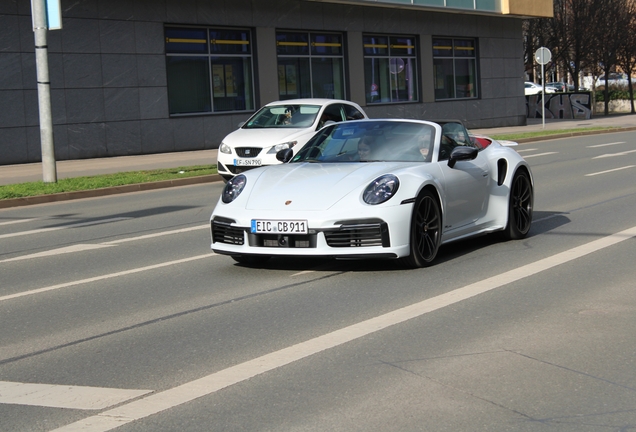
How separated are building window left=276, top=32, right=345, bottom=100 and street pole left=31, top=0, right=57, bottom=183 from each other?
48.1 ft

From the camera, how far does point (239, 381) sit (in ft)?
16.9

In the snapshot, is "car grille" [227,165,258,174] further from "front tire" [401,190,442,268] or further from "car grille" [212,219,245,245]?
"front tire" [401,190,442,268]

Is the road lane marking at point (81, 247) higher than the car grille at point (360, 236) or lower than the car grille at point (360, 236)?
lower

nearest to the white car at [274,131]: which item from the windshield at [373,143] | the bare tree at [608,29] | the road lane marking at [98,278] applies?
the windshield at [373,143]

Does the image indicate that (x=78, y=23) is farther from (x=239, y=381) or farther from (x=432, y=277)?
(x=239, y=381)

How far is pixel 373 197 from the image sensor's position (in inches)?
323

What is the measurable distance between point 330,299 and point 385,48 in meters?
31.1

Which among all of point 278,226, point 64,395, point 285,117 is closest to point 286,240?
point 278,226

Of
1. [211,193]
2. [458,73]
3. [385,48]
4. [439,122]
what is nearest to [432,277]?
[439,122]

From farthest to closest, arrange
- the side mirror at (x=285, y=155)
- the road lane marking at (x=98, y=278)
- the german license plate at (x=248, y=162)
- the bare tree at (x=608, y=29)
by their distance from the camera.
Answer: the bare tree at (x=608, y=29)
the german license plate at (x=248, y=162)
the side mirror at (x=285, y=155)
the road lane marking at (x=98, y=278)

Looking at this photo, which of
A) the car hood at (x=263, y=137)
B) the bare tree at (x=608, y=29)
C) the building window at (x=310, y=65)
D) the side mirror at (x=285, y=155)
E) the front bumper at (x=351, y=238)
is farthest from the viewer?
the bare tree at (x=608, y=29)

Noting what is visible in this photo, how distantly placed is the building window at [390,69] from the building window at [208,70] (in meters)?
6.46

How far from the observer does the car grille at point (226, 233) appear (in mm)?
8403

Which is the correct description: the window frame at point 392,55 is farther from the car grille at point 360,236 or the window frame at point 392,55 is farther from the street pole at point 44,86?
the car grille at point 360,236
